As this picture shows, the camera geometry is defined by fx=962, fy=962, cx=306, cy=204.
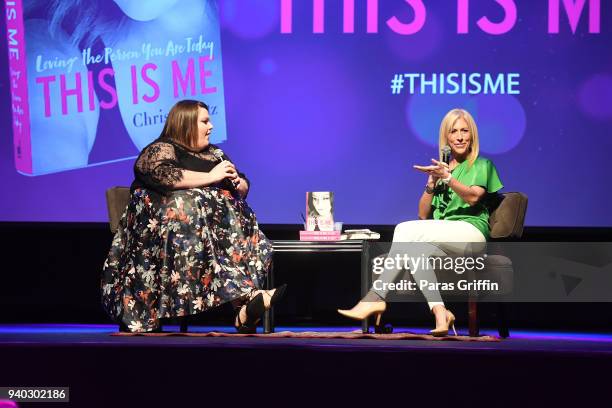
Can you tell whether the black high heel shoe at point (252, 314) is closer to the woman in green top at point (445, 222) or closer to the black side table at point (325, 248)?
the woman in green top at point (445, 222)

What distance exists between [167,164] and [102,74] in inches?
60.3

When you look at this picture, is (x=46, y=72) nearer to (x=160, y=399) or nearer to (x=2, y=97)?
(x=2, y=97)

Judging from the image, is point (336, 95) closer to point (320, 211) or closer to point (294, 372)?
point (320, 211)

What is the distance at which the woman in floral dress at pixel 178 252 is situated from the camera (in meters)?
4.10

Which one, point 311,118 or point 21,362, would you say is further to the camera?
point 311,118

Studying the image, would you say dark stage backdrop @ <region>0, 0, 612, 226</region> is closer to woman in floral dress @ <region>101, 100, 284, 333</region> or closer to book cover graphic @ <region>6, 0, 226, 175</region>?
book cover graphic @ <region>6, 0, 226, 175</region>

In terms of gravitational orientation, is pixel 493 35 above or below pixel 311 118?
above

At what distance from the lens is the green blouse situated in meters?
4.48

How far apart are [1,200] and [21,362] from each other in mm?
3297

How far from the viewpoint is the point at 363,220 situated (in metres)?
5.52

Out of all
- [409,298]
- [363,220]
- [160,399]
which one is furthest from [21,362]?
[363,220]

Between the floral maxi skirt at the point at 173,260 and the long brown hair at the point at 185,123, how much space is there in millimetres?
302

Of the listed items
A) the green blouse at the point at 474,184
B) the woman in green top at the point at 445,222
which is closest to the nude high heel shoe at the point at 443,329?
the woman in green top at the point at 445,222

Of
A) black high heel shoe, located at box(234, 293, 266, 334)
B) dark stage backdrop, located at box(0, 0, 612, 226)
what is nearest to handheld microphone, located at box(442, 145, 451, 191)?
dark stage backdrop, located at box(0, 0, 612, 226)
